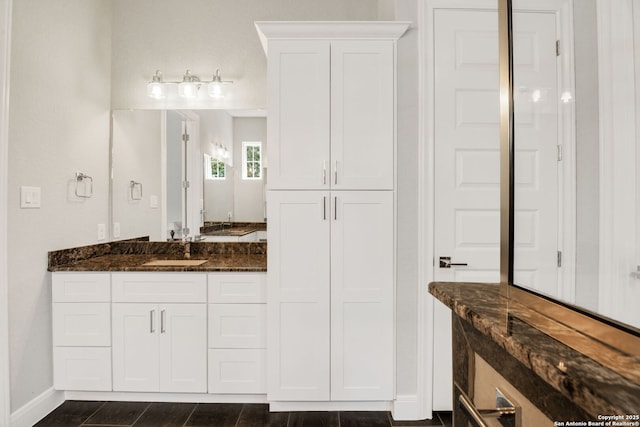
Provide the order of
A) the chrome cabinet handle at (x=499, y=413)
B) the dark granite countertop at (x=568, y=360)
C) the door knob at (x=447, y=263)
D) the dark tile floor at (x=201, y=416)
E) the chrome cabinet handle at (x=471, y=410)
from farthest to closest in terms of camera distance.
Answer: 1. the door knob at (x=447, y=263)
2. the dark tile floor at (x=201, y=416)
3. the chrome cabinet handle at (x=471, y=410)
4. the chrome cabinet handle at (x=499, y=413)
5. the dark granite countertop at (x=568, y=360)

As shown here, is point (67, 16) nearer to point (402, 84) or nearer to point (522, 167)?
point (402, 84)

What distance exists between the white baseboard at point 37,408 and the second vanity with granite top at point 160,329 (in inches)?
2.8

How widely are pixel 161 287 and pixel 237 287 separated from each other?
0.48 meters

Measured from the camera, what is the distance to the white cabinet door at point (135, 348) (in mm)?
2162

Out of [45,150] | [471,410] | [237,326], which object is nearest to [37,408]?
[237,326]

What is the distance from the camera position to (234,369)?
2.16 metres

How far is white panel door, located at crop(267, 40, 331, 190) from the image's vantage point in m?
2.05

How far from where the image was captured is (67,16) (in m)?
2.28

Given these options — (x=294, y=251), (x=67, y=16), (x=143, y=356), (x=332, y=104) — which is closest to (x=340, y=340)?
(x=294, y=251)

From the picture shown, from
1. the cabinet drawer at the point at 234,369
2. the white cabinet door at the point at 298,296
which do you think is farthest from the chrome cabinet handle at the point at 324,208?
the cabinet drawer at the point at 234,369

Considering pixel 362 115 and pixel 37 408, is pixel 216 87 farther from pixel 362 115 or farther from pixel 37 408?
pixel 37 408

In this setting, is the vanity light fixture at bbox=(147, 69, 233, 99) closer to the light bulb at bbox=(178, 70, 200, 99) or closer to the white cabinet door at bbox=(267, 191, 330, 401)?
the light bulb at bbox=(178, 70, 200, 99)

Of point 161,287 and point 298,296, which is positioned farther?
point 161,287

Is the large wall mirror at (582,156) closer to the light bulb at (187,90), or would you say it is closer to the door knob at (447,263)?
the door knob at (447,263)
